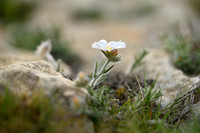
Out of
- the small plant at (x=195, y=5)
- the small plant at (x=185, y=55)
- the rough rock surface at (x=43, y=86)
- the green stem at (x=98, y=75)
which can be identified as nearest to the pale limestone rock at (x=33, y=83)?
the rough rock surface at (x=43, y=86)

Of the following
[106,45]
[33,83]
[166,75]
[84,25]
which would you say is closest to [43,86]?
[33,83]

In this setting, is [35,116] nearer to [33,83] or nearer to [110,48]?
[33,83]

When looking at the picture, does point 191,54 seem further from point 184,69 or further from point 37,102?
point 37,102

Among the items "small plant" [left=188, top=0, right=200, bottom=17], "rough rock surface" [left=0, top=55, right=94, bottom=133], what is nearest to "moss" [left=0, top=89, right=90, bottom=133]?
"rough rock surface" [left=0, top=55, right=94, bottom=133]

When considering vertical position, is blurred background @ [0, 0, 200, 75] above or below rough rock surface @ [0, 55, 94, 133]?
above

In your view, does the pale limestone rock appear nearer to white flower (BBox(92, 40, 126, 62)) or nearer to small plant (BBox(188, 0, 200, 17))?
white flower (BBox(92, 40, 126, 62))

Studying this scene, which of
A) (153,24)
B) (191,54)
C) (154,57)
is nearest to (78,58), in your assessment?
(154,57)

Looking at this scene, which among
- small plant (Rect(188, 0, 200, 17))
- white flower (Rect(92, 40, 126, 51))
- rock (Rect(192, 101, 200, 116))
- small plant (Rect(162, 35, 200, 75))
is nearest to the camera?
white flower (Rect(92, 40, 126, 51))
